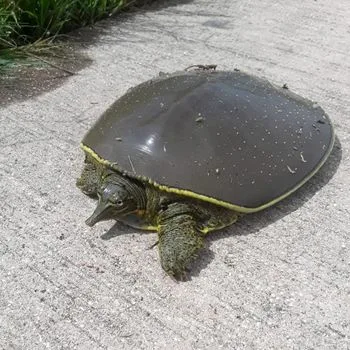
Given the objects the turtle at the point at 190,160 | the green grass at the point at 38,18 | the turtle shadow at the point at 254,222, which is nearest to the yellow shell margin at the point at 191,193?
the turtle at the point at 190,160

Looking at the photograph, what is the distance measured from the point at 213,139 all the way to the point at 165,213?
340 mm

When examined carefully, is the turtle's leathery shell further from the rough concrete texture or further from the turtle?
the rough concrete texture

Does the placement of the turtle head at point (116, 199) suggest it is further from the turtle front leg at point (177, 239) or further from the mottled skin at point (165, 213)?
the turtle front leg at point (177, 239)

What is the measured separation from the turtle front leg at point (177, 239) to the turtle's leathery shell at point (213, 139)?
113 mm

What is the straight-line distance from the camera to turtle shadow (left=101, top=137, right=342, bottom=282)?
2.11 meters

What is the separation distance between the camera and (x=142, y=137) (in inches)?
84.8

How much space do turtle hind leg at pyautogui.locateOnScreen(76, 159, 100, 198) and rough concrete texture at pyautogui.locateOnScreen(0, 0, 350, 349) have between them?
0.17 feet

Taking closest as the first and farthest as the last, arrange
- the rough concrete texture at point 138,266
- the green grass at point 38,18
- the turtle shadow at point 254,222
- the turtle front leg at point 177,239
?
the rough concrete texture at point 138,266 → the turtle front leg at point 177,239 → the turtle shadow at point 254,222 → the green grass at point 38,18

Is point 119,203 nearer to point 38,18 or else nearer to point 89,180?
point 89,180

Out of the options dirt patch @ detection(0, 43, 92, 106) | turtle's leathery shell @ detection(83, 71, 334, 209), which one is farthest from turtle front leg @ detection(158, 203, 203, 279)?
dirt patch @ detection(0, 43, 92, 106)

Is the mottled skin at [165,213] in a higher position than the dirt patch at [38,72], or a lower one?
higher

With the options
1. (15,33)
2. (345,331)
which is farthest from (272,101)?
(15,33)

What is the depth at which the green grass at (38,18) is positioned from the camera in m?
3.50

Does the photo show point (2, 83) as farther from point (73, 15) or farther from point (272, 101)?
point (272, 101)
